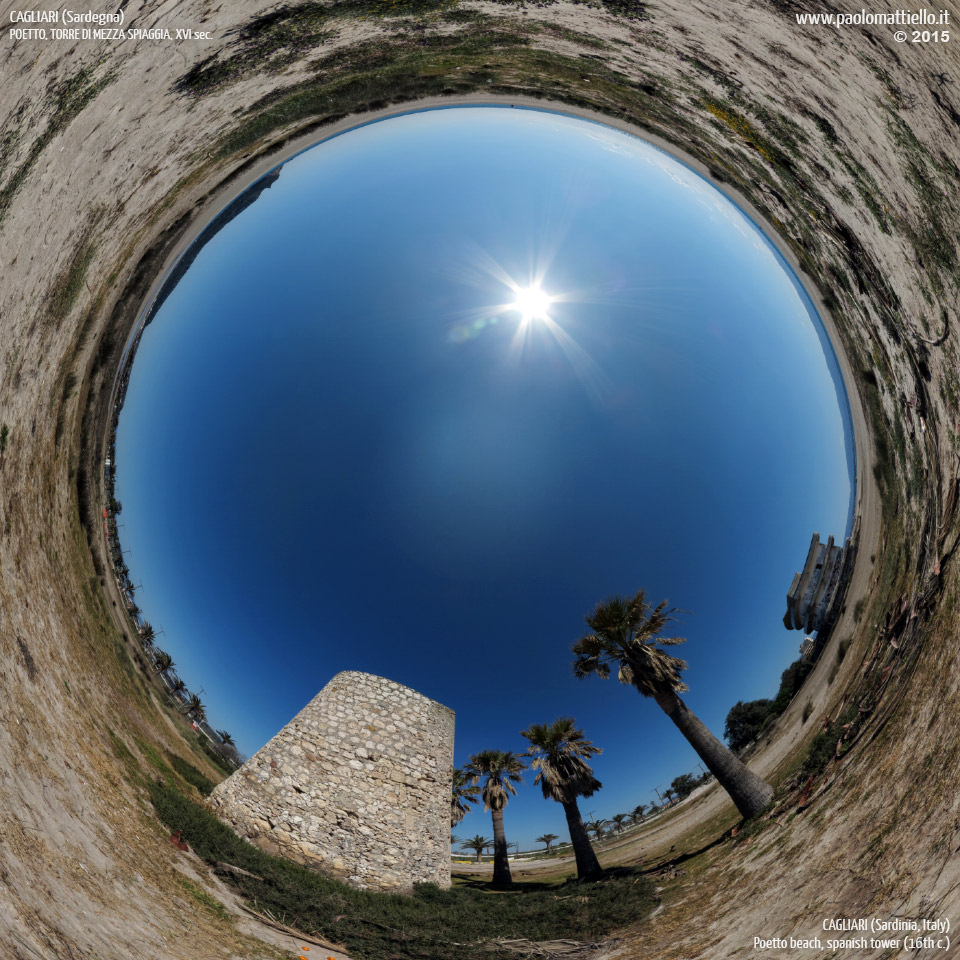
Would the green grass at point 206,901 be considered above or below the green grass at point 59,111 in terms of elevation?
below

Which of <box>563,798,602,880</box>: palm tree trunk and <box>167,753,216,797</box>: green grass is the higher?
<box>167,753,216,797</box>: green grass

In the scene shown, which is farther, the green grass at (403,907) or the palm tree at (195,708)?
the palm tree at (195,708)

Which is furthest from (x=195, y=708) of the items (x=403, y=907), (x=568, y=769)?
(x=568, y=769)

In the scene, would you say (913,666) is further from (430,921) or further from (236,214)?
(236,214)

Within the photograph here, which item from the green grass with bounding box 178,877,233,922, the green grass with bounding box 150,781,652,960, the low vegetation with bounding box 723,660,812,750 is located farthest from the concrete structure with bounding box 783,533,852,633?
the green grass with bounding box 178,877,233,922

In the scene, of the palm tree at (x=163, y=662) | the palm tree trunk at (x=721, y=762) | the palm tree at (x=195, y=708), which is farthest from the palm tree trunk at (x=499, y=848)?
the palm tree at (x=163, y=662)

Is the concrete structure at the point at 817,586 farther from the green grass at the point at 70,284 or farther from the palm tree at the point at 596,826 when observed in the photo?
the green grass at the point at 70,284

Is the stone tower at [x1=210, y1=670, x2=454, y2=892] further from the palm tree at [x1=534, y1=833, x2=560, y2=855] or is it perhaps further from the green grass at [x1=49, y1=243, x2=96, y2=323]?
the green grass at [x1=49, y1=243, x2=96, y2=323]

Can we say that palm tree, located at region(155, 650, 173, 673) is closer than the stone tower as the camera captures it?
No
